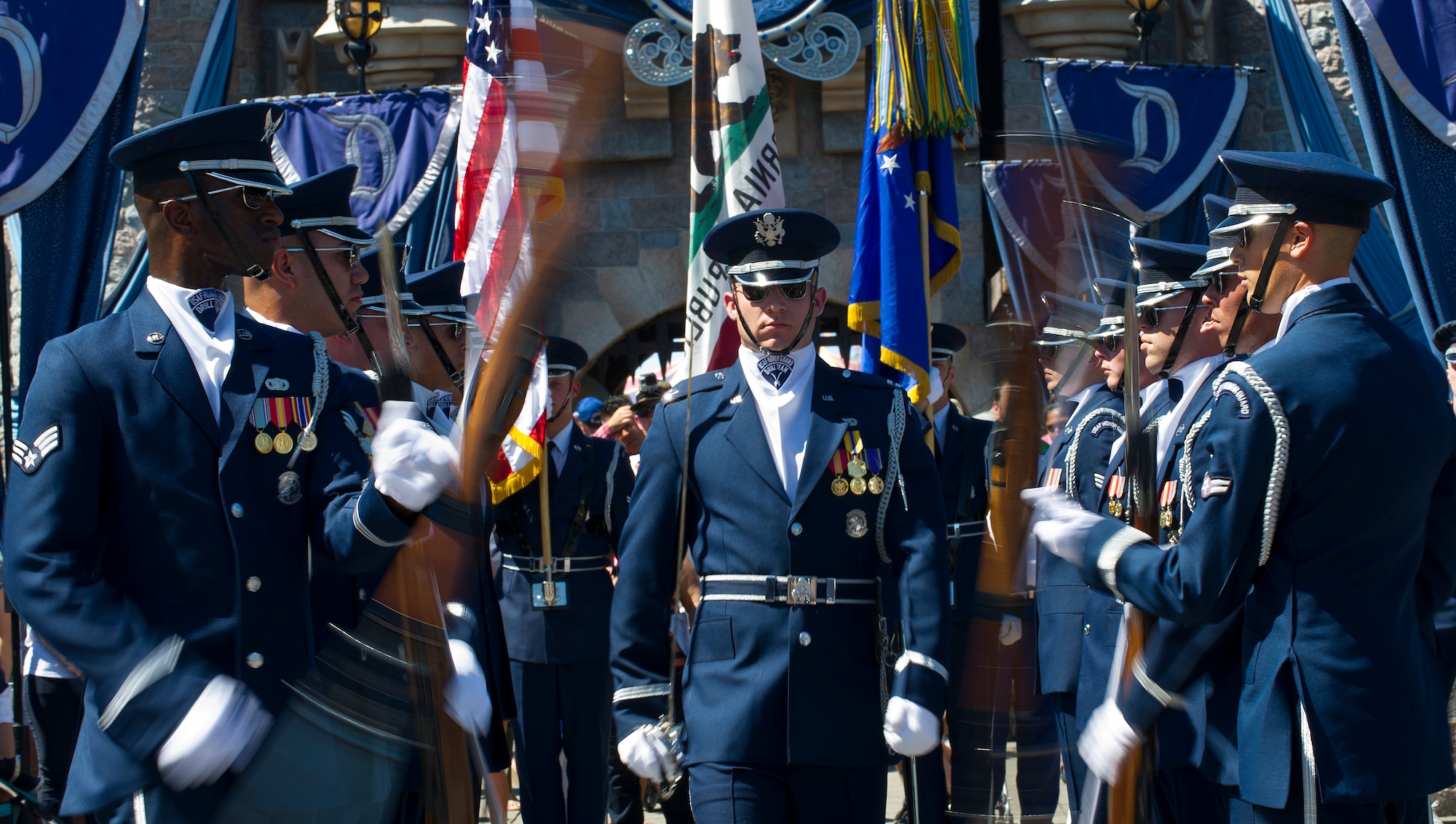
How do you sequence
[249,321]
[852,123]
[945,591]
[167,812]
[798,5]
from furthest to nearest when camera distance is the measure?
1. [852,123]
2. [798,5]
3. [945,591]
4. [249,321]
5. [167,812]

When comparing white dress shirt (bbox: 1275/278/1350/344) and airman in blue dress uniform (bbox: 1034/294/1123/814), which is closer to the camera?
white dress shirt (bbox: 1275/278/1350/344)

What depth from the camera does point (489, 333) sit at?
254cm

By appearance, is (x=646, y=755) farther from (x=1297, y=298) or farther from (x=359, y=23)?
(x=359, y=23)

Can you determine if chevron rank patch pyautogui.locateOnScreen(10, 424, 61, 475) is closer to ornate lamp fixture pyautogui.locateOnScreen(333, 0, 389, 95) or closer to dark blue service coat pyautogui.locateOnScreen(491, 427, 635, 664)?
dark blue service coat pyautogui.locateOnScreen(491, 427, 635, 664)

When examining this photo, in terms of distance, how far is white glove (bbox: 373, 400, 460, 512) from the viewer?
2.42 meters

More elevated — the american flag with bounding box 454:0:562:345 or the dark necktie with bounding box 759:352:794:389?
the american flag with bounding box 454:0:562:345

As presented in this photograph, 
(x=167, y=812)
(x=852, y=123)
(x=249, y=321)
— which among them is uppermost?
(x=852, y=123)

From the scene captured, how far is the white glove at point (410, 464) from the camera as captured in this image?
7.95ft

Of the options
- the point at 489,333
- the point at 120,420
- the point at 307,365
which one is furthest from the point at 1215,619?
the point at 120,420

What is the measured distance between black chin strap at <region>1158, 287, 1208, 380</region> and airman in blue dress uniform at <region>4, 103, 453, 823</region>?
2.34 meters

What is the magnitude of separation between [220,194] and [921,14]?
11.4 ft

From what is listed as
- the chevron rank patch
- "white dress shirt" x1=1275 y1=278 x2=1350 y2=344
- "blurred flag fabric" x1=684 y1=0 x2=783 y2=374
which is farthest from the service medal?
the chevron rank patch

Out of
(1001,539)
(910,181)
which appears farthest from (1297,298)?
(910,181)

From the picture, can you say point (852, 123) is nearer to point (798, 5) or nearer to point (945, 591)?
point (798, 5)
